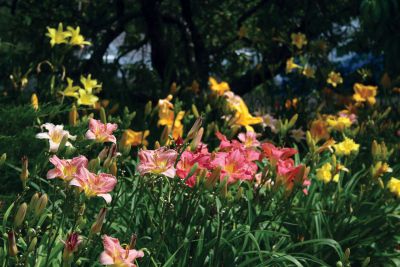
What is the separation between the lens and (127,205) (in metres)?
2.54

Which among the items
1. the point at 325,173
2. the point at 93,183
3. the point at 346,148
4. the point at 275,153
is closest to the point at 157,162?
the point at 93,183

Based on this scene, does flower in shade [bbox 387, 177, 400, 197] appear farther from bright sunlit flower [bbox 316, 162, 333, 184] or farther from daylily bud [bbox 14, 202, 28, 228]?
daylily bud [bbox 14, 202, 28, 228]

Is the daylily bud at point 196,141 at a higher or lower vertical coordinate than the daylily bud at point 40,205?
higher

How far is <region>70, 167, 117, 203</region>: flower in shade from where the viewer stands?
63.1 inches

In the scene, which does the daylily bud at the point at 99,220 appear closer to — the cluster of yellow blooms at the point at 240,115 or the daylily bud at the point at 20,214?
the daylily bud at the point at 20,214

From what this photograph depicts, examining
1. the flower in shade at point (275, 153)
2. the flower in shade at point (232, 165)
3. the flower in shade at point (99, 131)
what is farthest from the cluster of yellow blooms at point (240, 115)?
the flower in shade at point (99, 131)

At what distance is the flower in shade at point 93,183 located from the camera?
5.26ft

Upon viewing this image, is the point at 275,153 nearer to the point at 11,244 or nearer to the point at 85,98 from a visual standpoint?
the point at 11,244

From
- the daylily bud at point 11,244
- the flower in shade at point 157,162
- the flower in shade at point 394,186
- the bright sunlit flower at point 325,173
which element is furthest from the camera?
the bright sunlit flower at point 325,173

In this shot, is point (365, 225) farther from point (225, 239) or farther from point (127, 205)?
point (127, 205)

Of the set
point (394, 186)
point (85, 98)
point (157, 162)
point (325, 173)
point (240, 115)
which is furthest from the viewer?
point (85, 98)

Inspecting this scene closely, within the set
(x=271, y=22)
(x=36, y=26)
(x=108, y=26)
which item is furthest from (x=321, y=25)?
(x=36, y=26)

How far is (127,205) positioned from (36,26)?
404 cm

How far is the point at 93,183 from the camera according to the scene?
163cm
